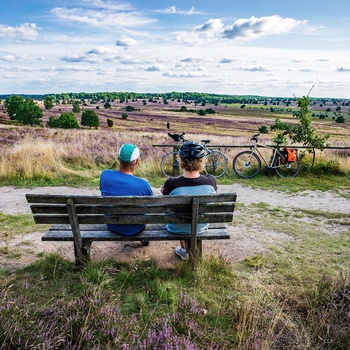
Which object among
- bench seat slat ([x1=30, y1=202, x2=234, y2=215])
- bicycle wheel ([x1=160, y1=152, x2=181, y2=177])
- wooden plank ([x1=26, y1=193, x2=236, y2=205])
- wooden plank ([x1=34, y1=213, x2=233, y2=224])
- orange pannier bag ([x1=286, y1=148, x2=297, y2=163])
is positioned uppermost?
wooden plank ([x1=26, y1=193, x2=236, y2=205])

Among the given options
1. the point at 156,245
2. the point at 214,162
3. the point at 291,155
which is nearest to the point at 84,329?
the point at 156,245

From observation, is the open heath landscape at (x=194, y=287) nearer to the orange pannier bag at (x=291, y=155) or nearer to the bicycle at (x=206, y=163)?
the orange pannier bag at (x=291, y=155)

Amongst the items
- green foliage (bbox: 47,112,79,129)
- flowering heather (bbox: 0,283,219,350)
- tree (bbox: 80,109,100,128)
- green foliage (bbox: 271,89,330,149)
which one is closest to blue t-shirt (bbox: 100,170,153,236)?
flowering heather (bbox: 0,283,219,350)

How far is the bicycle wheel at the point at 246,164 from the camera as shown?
1087 centimetres

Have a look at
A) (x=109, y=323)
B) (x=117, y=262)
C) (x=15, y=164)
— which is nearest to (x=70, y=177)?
(x=15, y=164)

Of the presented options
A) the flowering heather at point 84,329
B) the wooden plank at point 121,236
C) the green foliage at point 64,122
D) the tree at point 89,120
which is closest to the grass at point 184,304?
the flowering heather at point 84,329

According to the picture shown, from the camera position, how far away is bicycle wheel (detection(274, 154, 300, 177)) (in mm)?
10844

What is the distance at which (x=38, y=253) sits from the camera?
483cm

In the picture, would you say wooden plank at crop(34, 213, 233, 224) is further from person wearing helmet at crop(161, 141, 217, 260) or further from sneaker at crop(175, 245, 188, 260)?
sneaker at crop(175, 245, 188, 260)

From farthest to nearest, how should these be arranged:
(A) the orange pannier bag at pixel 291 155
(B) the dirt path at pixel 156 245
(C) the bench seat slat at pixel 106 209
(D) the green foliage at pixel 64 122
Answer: (D) the green foliage at pixel 64 122 → (A) the orange pannier bag at pixel 291 155 → (B) the dirt path at pixel 156 245 → (C) the bench seat slat at pixel 106 209

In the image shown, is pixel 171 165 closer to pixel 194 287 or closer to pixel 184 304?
pixel 194 287

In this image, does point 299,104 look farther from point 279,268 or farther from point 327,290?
point 327,290

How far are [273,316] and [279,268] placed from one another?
65.7 inches

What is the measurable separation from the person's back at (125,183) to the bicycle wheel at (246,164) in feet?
23.2
